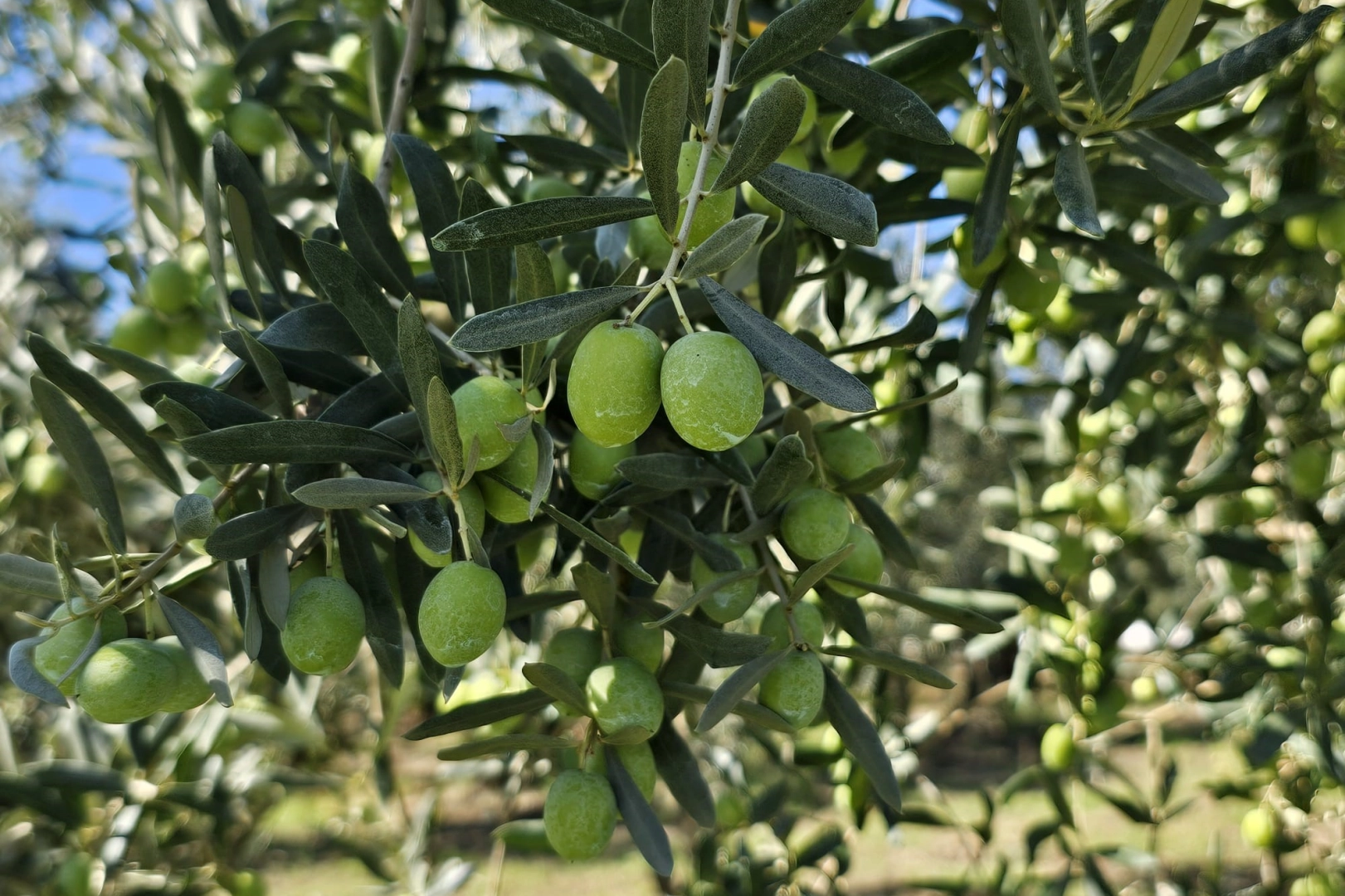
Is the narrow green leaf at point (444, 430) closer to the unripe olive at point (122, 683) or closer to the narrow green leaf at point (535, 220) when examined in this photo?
the narrow green leaf at point (535, 220)

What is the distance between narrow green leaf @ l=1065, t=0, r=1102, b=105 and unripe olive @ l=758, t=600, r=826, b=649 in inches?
24.3

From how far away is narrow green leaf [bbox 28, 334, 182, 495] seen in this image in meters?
0.91

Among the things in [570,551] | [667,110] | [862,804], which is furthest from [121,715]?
[862,804]

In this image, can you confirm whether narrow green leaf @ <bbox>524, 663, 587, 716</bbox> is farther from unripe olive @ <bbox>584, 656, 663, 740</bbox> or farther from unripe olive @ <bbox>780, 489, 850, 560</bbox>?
unripe olive @ <bbox>780, 489, 850, 560</bbox>

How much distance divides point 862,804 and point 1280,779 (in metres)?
1.15

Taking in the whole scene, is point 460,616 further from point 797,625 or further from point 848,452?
point 848,452

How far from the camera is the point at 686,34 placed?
0.77 metres

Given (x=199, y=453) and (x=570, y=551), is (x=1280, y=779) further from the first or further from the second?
(x=199, y=453)

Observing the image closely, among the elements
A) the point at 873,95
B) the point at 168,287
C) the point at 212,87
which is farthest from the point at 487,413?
the point at 212,87

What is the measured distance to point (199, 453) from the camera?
80 centimetres

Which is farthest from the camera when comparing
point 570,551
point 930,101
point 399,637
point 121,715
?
point 930,101

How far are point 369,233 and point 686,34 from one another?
450 millimetres

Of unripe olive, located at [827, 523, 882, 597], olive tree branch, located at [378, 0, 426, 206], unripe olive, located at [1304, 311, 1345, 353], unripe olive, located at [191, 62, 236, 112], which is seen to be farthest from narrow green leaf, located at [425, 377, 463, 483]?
unripe olive, located at [1304, 311, 1345, 353]

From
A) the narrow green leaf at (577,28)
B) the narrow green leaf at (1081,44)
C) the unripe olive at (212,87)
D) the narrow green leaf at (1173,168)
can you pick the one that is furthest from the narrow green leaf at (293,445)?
the unripe olive at (212,87)
